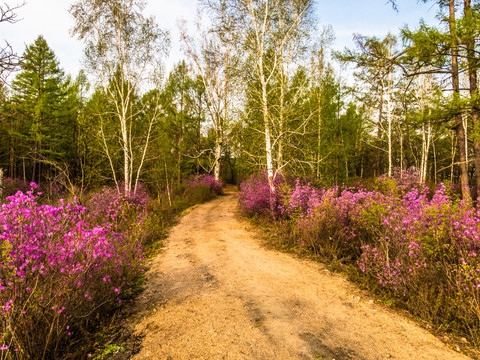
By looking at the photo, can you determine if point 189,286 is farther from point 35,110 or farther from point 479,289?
point 35,110

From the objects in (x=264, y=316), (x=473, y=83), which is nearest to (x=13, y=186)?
(x=264, y=316)

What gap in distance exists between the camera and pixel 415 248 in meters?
3.97

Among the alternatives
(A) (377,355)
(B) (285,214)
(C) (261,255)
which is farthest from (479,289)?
(B) (285,214)

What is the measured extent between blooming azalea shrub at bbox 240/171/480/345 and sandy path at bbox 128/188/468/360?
0.45 metres

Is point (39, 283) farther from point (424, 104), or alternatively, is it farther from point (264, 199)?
point (424, 104)

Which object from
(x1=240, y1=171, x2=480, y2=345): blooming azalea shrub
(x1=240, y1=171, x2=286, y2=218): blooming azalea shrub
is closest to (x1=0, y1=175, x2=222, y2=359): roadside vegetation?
(x1=240, y1=171, x2=480, y2=345): blooming azalea shrub

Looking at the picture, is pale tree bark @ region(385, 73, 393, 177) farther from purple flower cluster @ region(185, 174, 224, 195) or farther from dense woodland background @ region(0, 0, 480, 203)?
purple flower cluster @ region(185, 174, 224, 195)

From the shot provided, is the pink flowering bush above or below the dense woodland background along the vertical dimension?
below

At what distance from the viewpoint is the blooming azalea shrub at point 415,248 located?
323cm

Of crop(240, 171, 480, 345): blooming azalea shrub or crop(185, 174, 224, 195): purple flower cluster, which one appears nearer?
crop(240, 171, 480, 345): blooming azalea shrub

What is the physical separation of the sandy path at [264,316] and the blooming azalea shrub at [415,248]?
452 millimetres

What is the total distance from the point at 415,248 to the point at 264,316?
8.96 ft

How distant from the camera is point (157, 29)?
12.0 meters

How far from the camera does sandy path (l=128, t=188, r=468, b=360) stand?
284 cm
